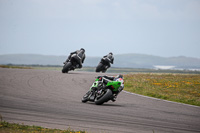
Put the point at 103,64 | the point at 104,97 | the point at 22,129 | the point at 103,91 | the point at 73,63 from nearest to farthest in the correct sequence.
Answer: the point at 22,129 → the point at 104,97 → the point at 103,91 → the point at 73,63 → the point at 103,64

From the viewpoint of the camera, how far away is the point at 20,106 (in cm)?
1162

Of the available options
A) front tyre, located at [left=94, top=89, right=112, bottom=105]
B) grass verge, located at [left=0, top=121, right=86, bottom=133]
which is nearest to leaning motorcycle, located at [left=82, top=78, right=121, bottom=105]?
front tyre, located at [left=94, top=89, right=112, bottom=105]

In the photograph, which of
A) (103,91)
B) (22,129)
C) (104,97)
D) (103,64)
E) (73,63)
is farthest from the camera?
(103,64)

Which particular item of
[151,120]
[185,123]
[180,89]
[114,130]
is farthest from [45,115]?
[180,89]

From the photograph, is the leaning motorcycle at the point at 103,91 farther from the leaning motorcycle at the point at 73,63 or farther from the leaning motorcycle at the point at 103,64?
the leaning motorcycle at the point at 103,64

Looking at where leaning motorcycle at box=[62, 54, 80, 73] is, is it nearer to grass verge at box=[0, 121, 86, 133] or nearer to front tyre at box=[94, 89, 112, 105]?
front tyre at box=[94, 89, 112, 105]

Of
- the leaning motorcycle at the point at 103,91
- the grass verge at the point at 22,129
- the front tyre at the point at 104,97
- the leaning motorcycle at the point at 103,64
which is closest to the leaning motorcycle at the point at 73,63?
the leaning motorcycle at the point at 103,64

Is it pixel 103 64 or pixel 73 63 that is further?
pixel 103 64

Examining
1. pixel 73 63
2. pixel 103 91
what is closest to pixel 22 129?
pixel 103 91

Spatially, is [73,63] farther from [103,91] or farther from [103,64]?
[103,91]

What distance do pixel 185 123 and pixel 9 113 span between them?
552 cm

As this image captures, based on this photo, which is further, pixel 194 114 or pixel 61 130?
pixel 194 114

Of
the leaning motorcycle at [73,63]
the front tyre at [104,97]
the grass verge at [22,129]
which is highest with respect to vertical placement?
the leaning motorcycle at [73,63]

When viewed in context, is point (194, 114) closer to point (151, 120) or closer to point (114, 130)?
point (151, 120)
